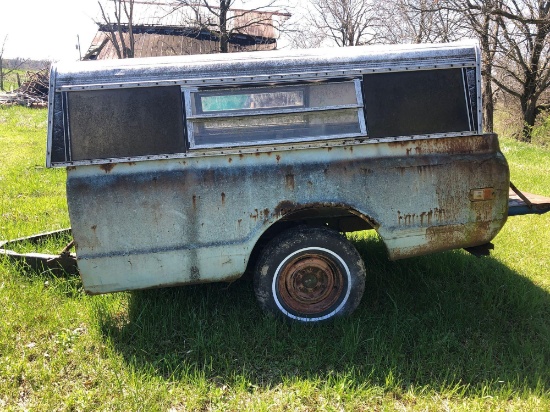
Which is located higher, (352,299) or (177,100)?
(177,100)

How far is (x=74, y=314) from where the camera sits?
13.3 ft

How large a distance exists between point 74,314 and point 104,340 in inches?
20.5

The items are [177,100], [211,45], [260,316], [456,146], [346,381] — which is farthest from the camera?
[211,45]

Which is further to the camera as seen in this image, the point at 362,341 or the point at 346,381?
the point at 362,341

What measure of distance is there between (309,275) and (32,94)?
1154 inches

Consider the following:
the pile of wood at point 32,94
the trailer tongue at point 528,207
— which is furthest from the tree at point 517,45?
the pile of wood at point 32,94

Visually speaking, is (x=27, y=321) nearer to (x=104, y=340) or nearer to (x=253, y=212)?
(x=104, y=340)

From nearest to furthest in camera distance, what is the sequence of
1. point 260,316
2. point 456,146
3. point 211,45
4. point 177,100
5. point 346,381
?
point 346,381 < point 177,100 < point 456,146 < point 260,316 < point 211,45

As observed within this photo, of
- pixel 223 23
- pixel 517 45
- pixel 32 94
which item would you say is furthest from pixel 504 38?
pixel 32 94

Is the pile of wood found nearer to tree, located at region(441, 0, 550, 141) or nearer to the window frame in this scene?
tree, located at region(441, 0, 550, 141)

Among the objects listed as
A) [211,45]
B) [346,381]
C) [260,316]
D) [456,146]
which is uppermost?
[211,45]

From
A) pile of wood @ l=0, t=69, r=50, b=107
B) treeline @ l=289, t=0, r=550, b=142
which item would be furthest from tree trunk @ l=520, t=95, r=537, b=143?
pile of wood @ l=0, t=69, r=50, b=107

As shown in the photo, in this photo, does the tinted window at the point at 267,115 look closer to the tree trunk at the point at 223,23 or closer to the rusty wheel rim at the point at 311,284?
the rusty wheel rim at the point at 311,284

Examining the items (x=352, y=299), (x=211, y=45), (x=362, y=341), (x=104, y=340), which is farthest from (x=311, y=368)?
(x=211, y=45)
